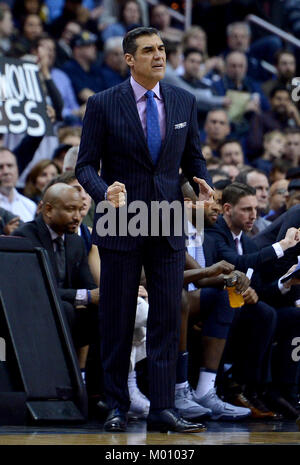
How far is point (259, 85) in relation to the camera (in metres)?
12.6

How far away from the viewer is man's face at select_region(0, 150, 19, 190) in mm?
7305

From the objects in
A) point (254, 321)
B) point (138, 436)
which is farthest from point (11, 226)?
point (138, 436)

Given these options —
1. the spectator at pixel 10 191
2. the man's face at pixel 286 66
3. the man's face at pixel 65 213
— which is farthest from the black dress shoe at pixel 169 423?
the man's face at pixel 286 66

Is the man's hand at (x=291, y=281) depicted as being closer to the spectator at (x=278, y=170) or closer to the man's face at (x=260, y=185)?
the man's face at (x=260, y=185)

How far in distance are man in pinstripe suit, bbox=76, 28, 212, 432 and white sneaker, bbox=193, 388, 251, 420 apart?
1227 millimetres

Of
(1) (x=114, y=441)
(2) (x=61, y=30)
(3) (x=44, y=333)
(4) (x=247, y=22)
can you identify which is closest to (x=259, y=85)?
(4) (x=247, y=22)

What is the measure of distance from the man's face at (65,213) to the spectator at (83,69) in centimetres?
500

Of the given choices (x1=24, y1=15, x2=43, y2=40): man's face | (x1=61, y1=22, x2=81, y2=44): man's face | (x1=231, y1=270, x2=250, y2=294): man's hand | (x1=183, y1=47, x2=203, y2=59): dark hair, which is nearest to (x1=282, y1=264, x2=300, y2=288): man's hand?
(x1=231, y1=270, x2=250, y2=294): man's hand

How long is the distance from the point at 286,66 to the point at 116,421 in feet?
27.9

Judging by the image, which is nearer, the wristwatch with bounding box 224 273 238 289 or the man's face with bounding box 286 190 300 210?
the wristwatch with bounding box 224 273 238 289

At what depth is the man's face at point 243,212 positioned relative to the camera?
635 cm

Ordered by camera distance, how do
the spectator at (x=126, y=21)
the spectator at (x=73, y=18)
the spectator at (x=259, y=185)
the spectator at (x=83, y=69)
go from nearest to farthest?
the spectator at (x=259, y=185), the spectator at (x=83, y=69), the spectator at (x=126, y=21), the spectator at (x=73, y=18)

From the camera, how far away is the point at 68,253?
19.3ft

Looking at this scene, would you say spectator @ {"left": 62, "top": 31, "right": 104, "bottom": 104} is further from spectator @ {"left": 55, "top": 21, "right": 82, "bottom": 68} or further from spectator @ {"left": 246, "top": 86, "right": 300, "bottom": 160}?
spectator @ {"left": 246, "top": 86, "right": 300, "bottom": 160}
